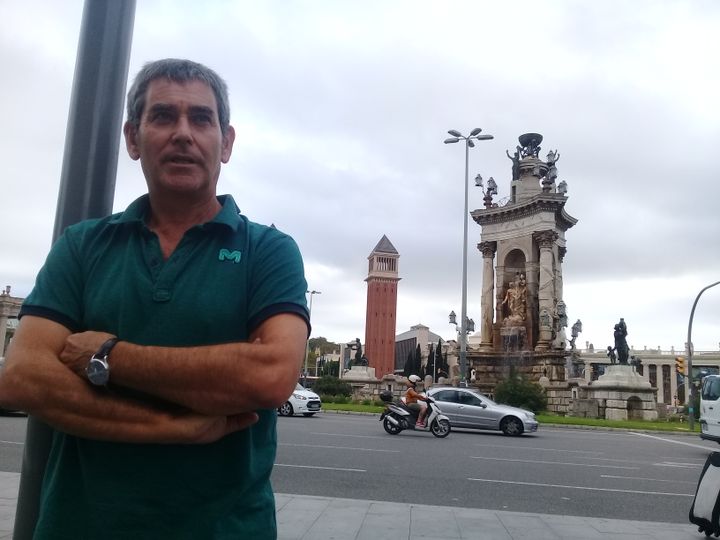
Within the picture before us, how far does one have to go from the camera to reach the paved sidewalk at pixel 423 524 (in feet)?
19.0

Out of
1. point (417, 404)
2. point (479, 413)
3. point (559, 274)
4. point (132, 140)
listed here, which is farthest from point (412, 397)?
point (559, 274)

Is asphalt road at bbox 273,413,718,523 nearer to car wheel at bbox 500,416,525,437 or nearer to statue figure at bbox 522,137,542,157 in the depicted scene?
car wheel at bbox 500,416,525,437

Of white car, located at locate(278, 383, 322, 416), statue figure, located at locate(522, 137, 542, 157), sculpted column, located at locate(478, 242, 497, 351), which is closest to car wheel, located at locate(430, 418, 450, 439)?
white car, located at locate(278, 383, 322, 416)

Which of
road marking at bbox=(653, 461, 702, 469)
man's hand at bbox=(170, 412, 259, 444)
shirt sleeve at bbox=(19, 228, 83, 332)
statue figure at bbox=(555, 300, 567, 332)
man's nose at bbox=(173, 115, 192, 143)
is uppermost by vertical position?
statue figure at bbox=(555, 300, 567, 332)

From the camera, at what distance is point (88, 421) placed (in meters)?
1.64

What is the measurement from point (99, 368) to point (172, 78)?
0.90m

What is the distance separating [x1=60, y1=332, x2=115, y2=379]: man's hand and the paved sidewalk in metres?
4.35

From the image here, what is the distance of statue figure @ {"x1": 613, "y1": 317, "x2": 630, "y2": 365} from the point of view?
109 ft

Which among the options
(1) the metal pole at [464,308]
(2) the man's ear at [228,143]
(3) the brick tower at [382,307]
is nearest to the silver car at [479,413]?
(1) the metal pole at [464,308]

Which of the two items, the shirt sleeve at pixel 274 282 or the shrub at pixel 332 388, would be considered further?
the shrub at pixel 332 388

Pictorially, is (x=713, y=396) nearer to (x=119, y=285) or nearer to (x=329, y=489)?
(x=329, y=489)

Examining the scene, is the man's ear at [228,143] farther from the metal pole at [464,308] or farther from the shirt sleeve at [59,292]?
the metal pole at [464,308]

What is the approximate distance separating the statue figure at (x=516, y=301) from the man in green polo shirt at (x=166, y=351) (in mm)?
42119

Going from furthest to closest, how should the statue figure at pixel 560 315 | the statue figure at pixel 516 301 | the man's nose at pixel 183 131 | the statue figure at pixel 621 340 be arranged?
1. the statue figure at pixel 516 301
2. the statue figure at pixel 560 315
3. the statue figure at pixel 621 340
4. the man's nose at pixel 183 131
